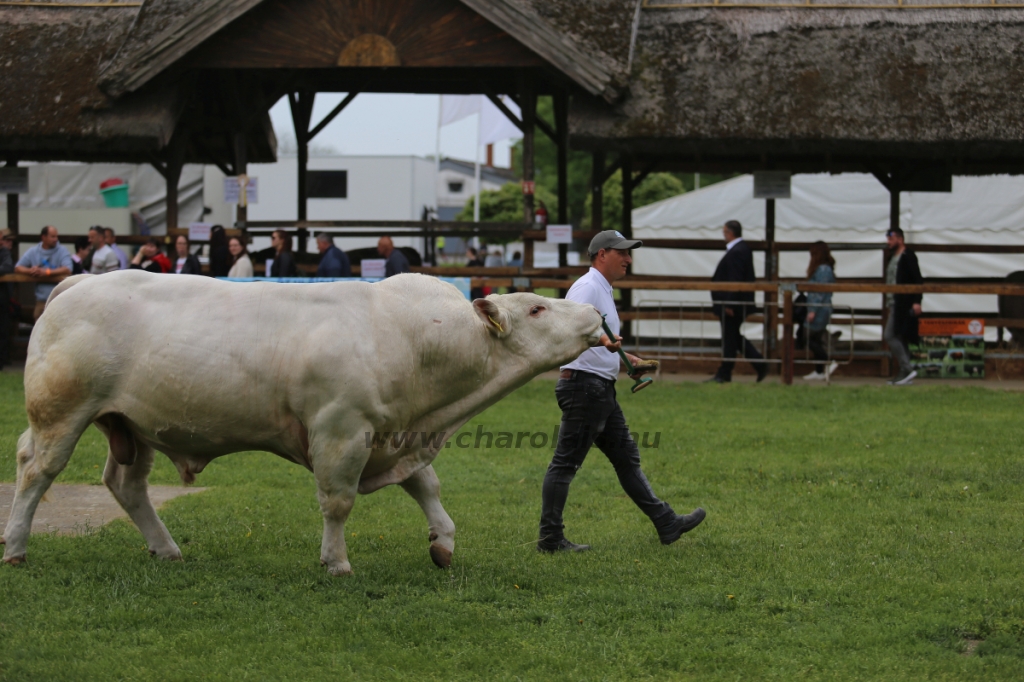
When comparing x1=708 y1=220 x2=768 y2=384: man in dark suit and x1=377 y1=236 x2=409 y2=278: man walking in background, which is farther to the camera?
x1=377 y1=236 x2=409 y2=278: man walking in background

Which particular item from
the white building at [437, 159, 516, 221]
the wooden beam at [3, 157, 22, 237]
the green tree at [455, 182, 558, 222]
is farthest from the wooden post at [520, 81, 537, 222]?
the white building at [437, 159, 516, 221]

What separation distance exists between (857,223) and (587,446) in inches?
713

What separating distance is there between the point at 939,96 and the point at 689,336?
5.80 metres

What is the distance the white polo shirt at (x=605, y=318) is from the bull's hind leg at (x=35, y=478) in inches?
115

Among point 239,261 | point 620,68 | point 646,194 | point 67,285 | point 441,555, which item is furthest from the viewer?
point 646,194

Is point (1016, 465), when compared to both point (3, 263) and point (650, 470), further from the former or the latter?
point (3, 263)

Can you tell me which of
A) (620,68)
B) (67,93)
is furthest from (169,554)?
(67,93)

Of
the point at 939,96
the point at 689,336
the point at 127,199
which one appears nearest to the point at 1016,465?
the point at 939,96

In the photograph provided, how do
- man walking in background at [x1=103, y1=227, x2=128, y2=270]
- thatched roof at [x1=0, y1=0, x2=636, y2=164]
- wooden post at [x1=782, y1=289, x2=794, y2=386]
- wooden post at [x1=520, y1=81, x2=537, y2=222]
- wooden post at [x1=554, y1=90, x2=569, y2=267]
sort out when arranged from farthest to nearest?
wooden post at [x1=554, y1=90, x2=569, y2=267] < wooden post at [x1=520, y1=81, x2=537, y2=222] < man walking in background at [x1=103, y1=227, x2=128, y2=270] < thatched roof at [x1=0, y1=0, x2=636, y2=164] < wooden post at [x1=782, y1=289, x2=794, y2=386]

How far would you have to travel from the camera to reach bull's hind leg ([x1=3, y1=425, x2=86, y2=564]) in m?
6.22

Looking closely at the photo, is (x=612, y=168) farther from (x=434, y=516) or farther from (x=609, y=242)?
(x=434, y=516)

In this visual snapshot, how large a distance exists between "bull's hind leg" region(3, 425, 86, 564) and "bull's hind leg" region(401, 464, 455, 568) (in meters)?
1.89

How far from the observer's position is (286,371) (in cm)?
609

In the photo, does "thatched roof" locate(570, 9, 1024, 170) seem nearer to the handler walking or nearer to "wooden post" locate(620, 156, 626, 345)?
"wooden post" locate(620, 156, 626, 345)
